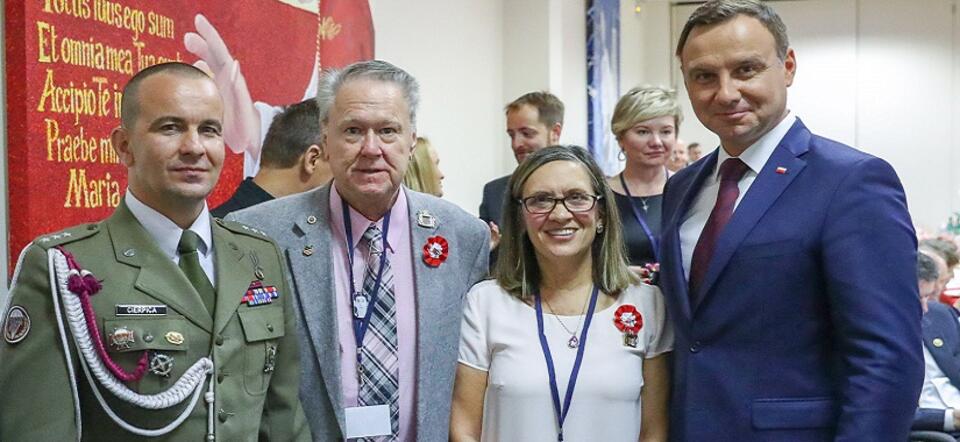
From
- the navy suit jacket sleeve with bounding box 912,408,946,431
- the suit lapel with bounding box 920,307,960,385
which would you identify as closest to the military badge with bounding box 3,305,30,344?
the navy suit jacket sleeve with bounding box 912,408,946,431

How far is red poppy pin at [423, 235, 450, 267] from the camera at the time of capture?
2516 millimetres

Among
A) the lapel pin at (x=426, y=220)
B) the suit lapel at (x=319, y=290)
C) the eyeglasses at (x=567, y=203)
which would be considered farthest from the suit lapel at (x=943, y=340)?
the suit lapel at (x=319, y=290)

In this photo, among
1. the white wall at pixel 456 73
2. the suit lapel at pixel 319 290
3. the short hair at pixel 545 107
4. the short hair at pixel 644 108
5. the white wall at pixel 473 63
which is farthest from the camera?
the white wall at pixel 473 63

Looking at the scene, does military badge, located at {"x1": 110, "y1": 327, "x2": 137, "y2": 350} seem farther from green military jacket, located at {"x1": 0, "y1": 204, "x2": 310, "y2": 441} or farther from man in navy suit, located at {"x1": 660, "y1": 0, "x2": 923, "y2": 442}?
man in navy suit, located at {"x1": 660, "y1": 0, "x2": 923, "y2": 442}

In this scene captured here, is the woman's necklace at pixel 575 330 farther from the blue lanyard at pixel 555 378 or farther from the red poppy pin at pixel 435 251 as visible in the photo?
the red poppy pin at pixel 435 251

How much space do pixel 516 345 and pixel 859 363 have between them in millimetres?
776

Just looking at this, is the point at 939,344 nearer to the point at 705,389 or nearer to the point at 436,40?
the point at 705,389

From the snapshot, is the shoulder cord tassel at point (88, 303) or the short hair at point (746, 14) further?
the short hair at point (746, 14)

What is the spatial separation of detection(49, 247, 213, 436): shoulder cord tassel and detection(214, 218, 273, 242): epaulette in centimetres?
35

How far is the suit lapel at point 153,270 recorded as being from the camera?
1.96 metres

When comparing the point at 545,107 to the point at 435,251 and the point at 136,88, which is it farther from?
the point at 136,88

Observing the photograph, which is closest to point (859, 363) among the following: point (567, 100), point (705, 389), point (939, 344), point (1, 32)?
point (705, 389)

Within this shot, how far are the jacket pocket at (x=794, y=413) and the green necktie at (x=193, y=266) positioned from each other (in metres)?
1.09

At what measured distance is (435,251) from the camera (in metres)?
2.53
